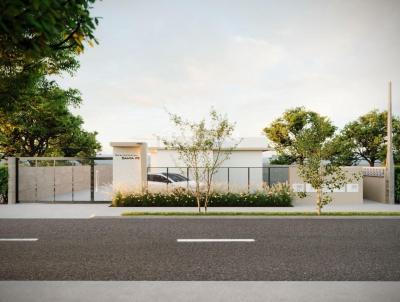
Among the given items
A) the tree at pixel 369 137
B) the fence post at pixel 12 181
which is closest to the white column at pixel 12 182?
the fence post at pixel 12 181

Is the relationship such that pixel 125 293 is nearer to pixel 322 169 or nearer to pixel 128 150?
pixel 322 169

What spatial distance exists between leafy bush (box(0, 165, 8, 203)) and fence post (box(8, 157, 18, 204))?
28 cm

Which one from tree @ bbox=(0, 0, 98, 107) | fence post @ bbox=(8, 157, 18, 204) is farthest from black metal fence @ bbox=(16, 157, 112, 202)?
tree @ bbox=(0, 0, 98, 107)

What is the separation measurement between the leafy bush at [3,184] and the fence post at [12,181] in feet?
0.93

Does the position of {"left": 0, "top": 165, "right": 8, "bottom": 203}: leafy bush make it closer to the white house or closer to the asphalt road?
A: the asphalt road

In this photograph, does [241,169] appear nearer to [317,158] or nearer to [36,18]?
[317,158]

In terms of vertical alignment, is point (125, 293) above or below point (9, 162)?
below

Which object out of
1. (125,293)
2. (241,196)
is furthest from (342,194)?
(125,293)

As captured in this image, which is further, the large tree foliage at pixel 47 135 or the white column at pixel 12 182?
the large tree foliage at pixel 47 135

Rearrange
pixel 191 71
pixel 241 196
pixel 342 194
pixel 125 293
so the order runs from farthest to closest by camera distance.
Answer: pixel 191 71, pixel 342 194, pixel 241 196, pixel 125 293

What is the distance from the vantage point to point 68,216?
12961mm

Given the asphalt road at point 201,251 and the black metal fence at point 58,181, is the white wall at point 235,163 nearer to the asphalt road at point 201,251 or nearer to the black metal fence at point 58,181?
the black metal fence at point 58,181

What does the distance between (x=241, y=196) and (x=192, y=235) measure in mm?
6861

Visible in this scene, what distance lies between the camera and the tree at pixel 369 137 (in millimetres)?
35094
